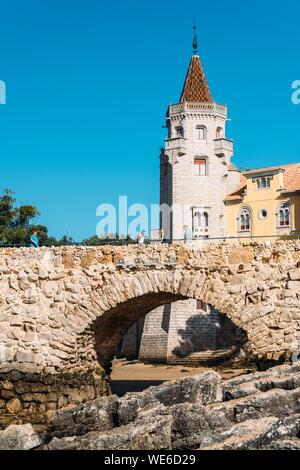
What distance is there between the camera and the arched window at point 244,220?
38.6m

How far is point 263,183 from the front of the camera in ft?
125

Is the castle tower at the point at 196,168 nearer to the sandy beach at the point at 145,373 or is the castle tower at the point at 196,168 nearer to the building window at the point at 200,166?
the building window at the point at 200,166

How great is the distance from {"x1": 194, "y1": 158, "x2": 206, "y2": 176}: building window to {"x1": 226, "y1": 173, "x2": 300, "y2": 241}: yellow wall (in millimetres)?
2485

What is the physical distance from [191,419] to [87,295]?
6119 millimetres

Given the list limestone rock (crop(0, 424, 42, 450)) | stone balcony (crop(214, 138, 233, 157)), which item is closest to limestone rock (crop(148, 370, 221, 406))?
limestone rock (crop(0, 424, 42, 450))

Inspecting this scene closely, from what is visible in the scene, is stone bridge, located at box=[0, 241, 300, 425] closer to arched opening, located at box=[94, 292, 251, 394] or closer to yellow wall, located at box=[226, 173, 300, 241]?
arched opening, located at box=[94, 292, 251, 394]

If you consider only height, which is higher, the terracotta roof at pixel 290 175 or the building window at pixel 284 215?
the terracotta roof at pixel 290 175

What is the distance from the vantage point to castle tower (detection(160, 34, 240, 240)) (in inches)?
1515

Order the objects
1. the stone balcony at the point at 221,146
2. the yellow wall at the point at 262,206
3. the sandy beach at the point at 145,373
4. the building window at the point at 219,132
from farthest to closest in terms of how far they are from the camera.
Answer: the building window at the point at 219,132
the stone balcony at the point at 221,146
the yellow wall at the point at 262,206
the sandy beach at the point at 145,373

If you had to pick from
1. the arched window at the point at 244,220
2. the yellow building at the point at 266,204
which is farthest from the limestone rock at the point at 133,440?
the arched window at the point at 244,220

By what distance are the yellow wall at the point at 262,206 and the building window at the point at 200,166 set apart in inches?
97.8

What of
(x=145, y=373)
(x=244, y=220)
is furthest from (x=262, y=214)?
(x=145, y=373)

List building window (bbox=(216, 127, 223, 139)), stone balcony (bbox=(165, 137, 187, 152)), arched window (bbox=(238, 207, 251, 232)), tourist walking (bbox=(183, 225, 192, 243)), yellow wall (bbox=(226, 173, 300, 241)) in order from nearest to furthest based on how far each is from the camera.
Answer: tourist walking (bbox=(183, 225, 192, 243)) < yellow wall (bbox=(226, 173, 300, 241)) < arched window (bbox=(238, 207, 251, 232)) < stone balcony (bbox=(165, 137, 187, 152)) < building window (bbox=(216, 127, 223, 139))

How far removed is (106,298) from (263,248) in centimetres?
406
